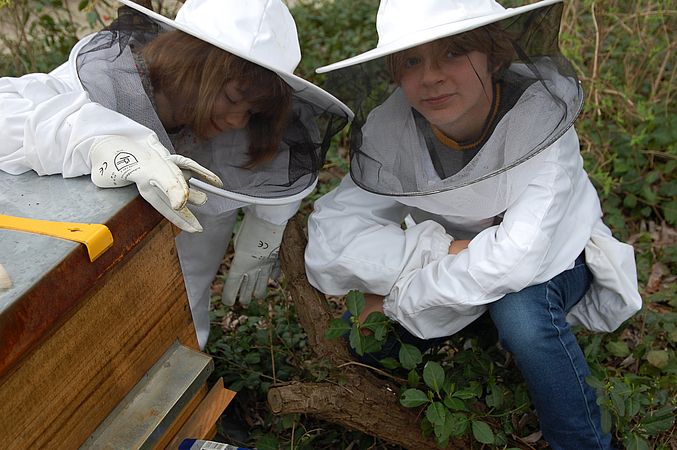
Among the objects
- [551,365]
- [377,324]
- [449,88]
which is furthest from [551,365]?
[449,88]

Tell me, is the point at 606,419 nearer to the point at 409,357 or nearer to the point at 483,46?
the point at 409,357

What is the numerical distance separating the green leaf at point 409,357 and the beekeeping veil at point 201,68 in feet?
1.67

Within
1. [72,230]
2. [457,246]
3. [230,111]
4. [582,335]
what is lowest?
[582,335]

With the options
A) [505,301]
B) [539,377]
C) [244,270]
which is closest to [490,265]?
[505,301]

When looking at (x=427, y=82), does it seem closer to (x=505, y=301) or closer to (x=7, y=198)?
(x=505, y=301)

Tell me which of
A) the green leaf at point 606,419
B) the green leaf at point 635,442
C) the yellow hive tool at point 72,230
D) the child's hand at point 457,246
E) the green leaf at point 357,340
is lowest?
the green leaf at point 635,442

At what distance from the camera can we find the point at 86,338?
1311mm

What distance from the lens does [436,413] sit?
5.99 feet

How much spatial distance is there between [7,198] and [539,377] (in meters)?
1.34

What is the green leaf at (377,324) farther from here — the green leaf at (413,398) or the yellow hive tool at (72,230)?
the yellow hive tool at (72,230)

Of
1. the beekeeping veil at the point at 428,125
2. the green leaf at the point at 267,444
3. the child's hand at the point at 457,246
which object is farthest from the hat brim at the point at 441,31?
the green leaf at the point at 267,444

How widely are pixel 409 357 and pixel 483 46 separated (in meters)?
0.84

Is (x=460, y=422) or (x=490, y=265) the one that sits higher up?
(x=490, y=265)

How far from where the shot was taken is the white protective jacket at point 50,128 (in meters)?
1.48
